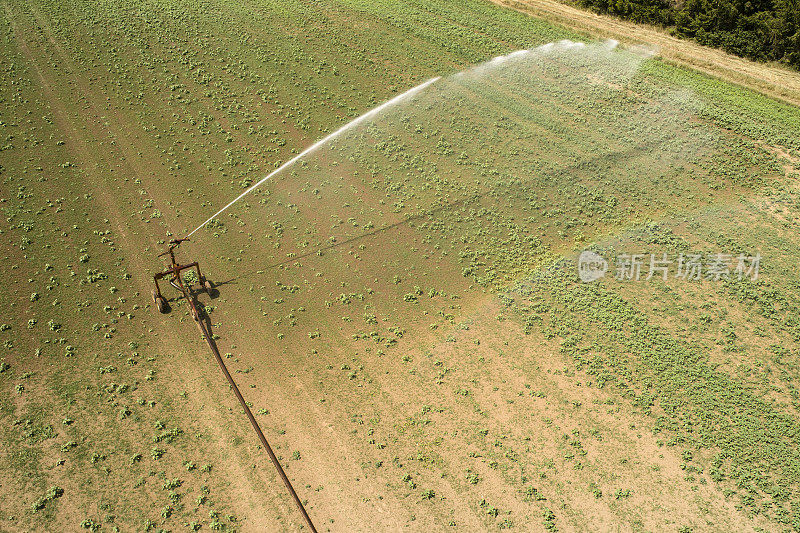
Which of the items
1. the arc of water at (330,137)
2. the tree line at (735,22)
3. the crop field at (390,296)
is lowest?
the crop field at (390,296)

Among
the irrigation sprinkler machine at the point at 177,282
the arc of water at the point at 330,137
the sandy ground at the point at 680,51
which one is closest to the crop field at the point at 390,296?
the arc of water at the point at 330,137

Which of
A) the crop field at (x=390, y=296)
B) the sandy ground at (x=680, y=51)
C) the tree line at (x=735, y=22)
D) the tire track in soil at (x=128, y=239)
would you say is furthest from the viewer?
the tree line at (x=735, y=22)

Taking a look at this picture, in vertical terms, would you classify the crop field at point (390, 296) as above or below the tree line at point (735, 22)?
below

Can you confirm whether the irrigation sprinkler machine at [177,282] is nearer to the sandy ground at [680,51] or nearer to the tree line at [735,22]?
the sandy ground at [680,51]

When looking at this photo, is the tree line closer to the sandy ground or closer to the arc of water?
the sandy ground

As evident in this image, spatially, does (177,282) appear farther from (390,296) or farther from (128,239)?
(390,296)

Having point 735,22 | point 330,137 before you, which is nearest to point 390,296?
point 330,137

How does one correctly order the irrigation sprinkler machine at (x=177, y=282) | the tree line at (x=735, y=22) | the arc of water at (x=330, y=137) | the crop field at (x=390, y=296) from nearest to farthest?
the crop field at (x=390, y=296), the irrigation sprinkler machine at (x=177, y=282), the arc of water at (x=330, y=137), the tree line at (x=735, y=22)
